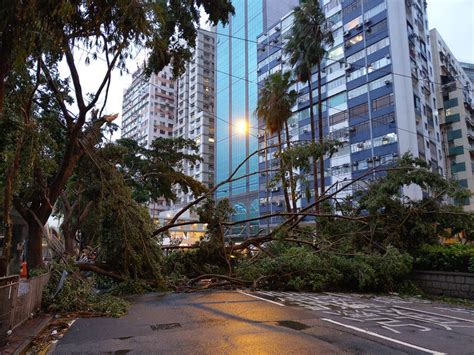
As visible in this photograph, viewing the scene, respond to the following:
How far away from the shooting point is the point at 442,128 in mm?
47750

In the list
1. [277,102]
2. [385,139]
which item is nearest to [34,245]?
[277,102]

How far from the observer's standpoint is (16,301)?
19.1 feet

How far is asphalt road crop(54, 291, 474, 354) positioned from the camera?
17.4 ft

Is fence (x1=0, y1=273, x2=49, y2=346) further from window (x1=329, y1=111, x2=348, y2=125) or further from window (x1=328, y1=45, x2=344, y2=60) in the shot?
window (x1=328, y1=45, x2=344, y2=60)

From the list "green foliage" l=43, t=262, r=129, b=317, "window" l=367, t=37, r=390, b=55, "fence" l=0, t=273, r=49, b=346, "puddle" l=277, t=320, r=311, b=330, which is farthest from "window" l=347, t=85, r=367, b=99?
"fence" l=0, t=273, r=49, b=346

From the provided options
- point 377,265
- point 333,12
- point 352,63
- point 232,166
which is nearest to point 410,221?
point 377,265

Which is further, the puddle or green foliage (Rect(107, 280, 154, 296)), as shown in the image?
green foliage (Rect(107, 280, 154, 296))

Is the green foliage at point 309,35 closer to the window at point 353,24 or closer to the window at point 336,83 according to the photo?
the window at point 336,83

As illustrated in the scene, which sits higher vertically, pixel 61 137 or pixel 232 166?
pixel 232 166

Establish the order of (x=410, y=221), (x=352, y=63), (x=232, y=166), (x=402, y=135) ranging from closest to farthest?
(x=410, y=221)
(x=402, y=135)
(x=352, y=63)
(x=232, y=166)

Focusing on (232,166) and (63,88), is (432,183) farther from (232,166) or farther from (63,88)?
(232,166)

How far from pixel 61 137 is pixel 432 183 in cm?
1458

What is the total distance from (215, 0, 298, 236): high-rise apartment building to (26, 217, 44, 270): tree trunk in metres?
47.2

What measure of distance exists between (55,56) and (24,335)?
695 centimetres
